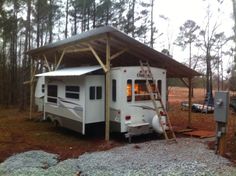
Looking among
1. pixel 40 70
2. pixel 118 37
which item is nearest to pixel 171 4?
pixel 40 70

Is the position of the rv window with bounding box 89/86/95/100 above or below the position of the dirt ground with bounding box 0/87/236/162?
above

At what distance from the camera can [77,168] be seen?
221 inches

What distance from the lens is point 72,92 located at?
9.45 m

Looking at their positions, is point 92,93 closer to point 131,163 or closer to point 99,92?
point 99,92

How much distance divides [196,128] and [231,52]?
63.7ft

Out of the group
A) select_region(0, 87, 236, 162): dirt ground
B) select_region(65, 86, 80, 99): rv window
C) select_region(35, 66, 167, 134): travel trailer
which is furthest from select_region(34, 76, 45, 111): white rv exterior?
select_region(35, 66, 167, 134): travel trailer

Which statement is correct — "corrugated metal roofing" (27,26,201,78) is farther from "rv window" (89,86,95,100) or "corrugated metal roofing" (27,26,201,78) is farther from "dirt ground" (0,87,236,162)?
"dirt ground" (0,87,236,162)

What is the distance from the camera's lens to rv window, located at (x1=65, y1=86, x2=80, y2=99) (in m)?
9.13

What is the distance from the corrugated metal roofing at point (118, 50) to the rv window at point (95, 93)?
1.57 metres

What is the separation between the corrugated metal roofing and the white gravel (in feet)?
11.0

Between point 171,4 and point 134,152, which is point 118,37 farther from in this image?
point 171,4

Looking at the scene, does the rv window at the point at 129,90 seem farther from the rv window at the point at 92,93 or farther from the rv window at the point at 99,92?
the rv window at the point at 92,93

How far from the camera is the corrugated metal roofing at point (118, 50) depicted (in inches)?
326

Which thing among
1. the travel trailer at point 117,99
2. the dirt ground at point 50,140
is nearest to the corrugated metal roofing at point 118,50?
the travel trailer at point 117,99
